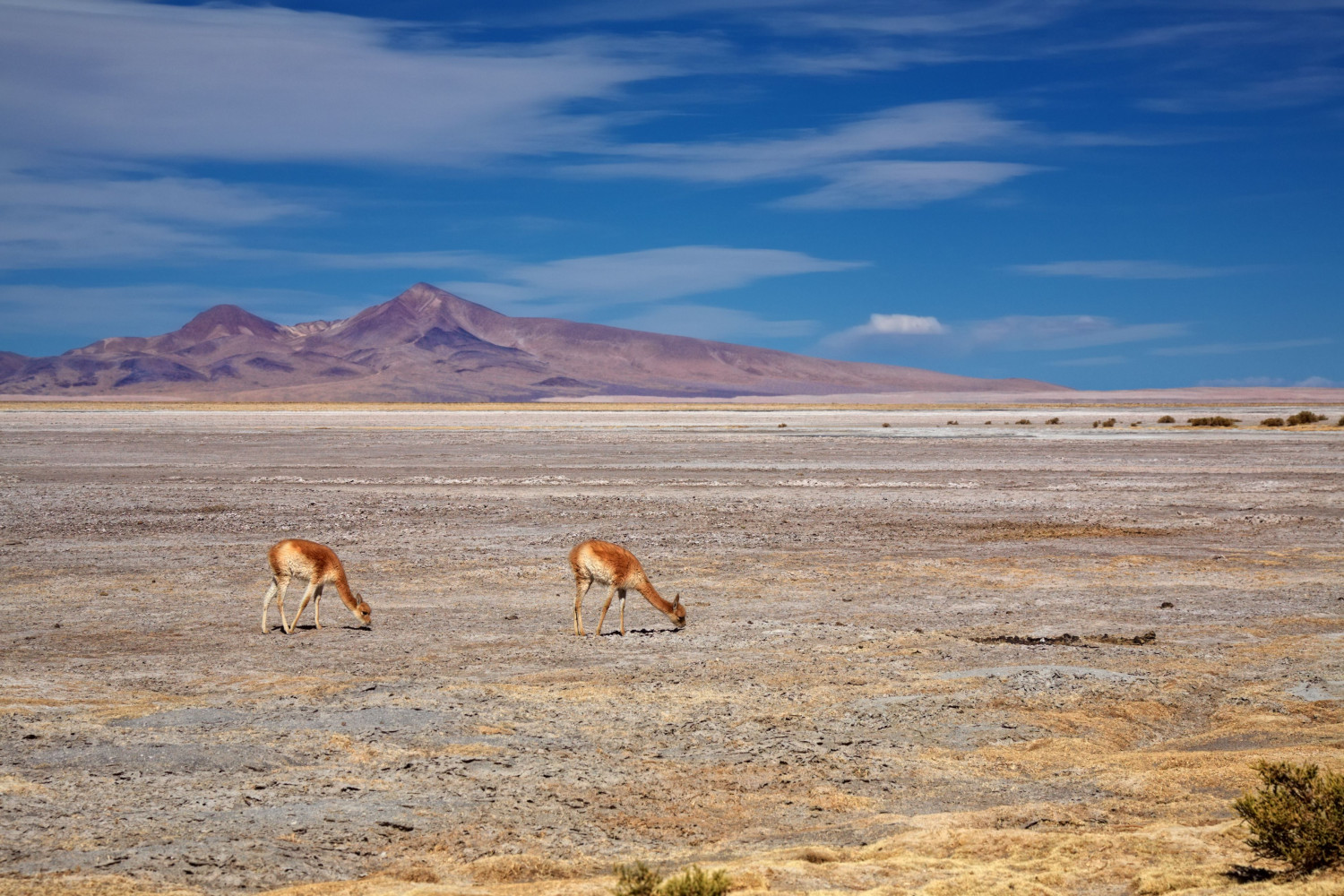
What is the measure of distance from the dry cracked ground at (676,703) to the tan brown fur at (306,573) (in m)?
0.27

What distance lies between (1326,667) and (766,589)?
5842mm

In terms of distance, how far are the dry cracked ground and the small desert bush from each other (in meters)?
0.36

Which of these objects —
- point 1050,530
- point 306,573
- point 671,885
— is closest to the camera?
point 671,885

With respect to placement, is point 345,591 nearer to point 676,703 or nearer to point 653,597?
point 653,597

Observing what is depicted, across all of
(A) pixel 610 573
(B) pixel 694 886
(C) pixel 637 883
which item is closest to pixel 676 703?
(A) pixel 610 573

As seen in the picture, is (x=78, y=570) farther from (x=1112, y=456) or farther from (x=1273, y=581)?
(x=1112, y=456)

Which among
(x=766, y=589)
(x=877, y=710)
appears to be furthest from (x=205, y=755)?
(x=766, y=589)

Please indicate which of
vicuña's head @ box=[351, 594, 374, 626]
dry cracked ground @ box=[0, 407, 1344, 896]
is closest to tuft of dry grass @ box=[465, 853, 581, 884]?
dry cracked ground @ box=[0, 407, 1344, 896]

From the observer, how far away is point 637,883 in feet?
16.3

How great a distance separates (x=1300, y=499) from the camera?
23.8 metres

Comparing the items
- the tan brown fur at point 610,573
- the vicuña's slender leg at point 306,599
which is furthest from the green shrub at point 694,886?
the vicuña's slender leg at point 306,599

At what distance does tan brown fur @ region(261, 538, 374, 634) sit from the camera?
1095 cm

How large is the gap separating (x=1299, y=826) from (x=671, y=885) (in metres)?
2.73

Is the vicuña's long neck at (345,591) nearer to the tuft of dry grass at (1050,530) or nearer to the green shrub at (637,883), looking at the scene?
the green shrub at (637,883)
